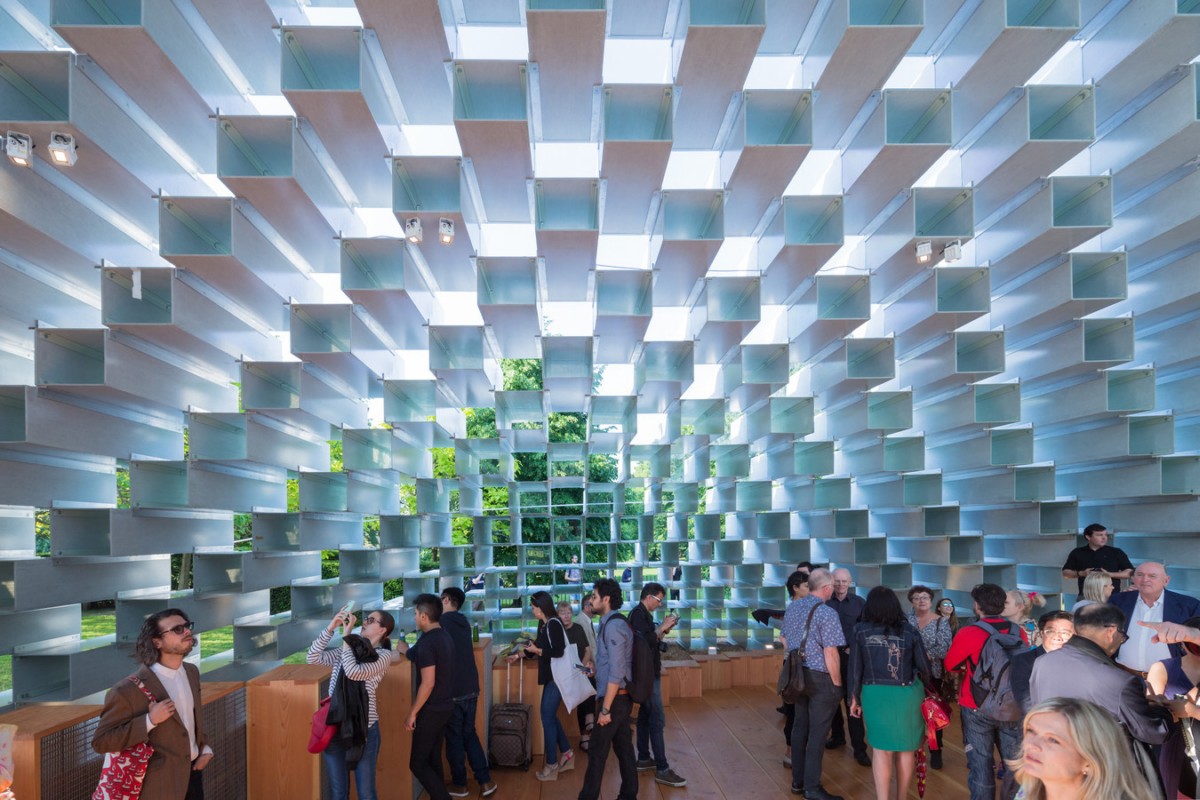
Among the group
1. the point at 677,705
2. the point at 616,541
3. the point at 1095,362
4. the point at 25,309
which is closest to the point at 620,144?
the point at 25,309

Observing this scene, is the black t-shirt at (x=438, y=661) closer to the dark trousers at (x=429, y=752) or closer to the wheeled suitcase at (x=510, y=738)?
the dark trousers at (x=429, y=752)

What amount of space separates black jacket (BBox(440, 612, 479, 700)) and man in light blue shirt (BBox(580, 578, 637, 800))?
3.78ft

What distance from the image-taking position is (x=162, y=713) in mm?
3408

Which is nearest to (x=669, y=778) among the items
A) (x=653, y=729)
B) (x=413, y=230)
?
(x=653, y=729)

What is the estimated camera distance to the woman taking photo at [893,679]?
16.4 feet

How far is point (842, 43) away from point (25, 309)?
16.1 feet

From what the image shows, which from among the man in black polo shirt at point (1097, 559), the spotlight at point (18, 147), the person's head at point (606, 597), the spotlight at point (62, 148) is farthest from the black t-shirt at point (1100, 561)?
the spotlight at point (18, 147)

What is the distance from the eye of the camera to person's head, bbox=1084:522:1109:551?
696 centimetres

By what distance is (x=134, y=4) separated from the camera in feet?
10.3

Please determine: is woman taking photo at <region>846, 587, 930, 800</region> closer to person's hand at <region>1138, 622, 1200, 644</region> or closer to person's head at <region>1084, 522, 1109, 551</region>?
person's hand at <region>1138, 622, 1200, 644</region>

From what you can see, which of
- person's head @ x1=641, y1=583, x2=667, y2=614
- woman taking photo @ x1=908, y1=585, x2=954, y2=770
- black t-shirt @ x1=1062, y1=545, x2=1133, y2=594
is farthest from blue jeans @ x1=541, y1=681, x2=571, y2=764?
black t-shirt @ x1=1062, y1=545, x2=1133, y2=594

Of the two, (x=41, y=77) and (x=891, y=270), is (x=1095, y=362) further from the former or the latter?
(x=41, y=77)

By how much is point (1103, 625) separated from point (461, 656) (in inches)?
167

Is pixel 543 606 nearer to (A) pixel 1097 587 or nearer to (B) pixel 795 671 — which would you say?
(B) pixel 795 671
